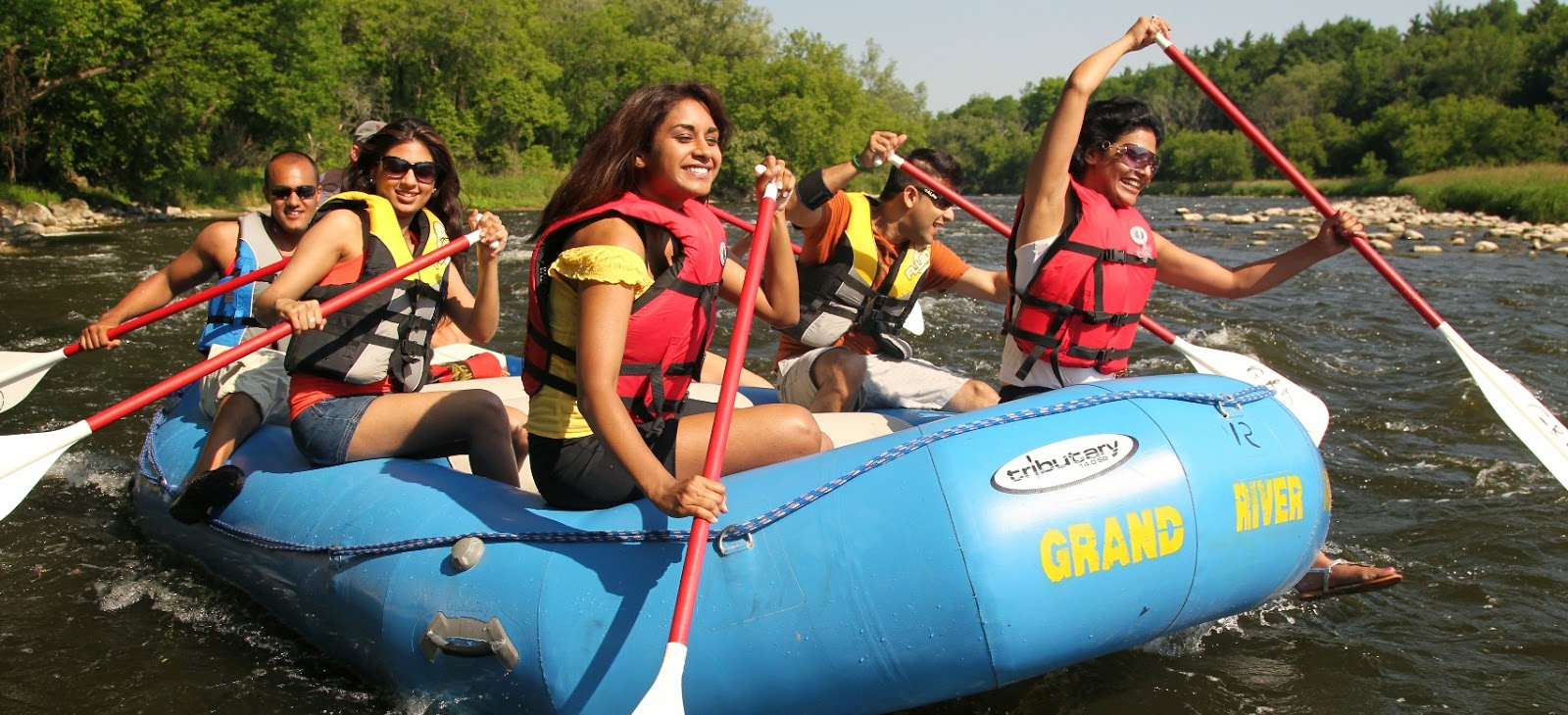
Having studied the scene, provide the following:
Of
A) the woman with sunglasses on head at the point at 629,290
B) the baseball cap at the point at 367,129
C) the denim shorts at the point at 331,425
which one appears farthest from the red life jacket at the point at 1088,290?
the baseball cap at the point at 367,129

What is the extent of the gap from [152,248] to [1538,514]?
16029 millimetres

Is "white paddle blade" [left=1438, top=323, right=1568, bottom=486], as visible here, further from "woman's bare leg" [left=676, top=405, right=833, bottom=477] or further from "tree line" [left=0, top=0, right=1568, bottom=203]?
"tree line" [left=0, top=0, right=1568, bottom=203]

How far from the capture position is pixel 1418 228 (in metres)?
22.2

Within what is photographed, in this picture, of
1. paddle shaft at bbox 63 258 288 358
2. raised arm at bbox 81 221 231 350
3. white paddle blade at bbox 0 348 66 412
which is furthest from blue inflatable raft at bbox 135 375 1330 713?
white paddle blade at bbox 0 348 66 412

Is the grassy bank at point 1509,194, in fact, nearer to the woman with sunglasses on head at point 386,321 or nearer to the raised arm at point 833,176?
the raised arm at point 833,176

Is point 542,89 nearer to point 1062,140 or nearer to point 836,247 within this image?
point 836,247

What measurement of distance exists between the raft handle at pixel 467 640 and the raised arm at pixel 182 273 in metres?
1.95

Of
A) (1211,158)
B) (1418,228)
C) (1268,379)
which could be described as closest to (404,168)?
(1268,379)

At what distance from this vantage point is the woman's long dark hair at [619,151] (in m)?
2.61

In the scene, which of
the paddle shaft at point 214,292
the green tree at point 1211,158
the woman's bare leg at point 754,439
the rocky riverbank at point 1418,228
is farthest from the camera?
the green tree at point 1211,158

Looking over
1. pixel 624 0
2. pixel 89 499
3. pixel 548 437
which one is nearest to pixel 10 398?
pixel 89 499

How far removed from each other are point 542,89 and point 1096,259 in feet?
129

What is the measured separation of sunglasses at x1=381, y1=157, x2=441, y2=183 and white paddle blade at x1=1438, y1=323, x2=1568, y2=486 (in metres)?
3.27

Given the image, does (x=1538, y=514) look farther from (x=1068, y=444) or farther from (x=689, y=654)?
(x=689, y=654)
